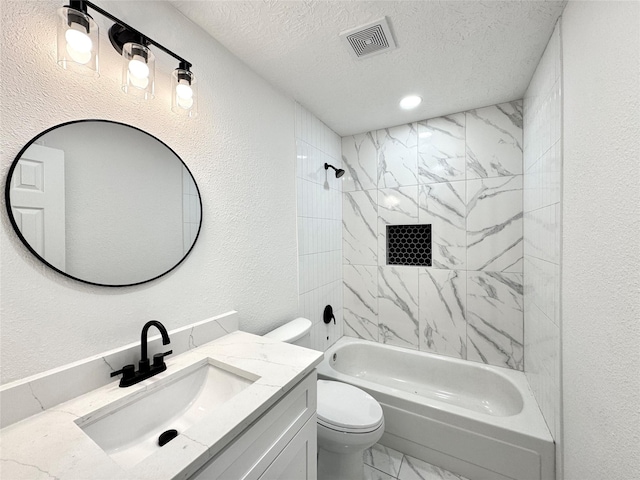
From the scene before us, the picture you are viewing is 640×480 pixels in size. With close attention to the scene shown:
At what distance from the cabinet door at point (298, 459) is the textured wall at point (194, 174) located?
0.65 m

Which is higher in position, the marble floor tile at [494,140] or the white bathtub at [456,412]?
the marble floor tile at [494,140]

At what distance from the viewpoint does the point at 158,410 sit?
93cm

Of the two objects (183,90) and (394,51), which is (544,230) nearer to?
(394,51)

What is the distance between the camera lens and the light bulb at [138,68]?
0.91m

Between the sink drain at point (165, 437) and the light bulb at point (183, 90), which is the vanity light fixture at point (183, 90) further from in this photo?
the sink drain at point (165, 437)

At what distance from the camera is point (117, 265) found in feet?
3.14

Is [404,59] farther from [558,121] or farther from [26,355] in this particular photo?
[26,355]

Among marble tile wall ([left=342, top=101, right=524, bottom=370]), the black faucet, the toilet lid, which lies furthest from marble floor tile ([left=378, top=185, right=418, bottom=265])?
the black faucet

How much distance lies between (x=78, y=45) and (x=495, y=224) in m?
2.54

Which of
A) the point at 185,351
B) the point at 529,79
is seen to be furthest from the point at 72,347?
the point at 529,79

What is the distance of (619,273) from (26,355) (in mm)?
1756

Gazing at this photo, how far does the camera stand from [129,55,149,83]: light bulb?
91 centimetres

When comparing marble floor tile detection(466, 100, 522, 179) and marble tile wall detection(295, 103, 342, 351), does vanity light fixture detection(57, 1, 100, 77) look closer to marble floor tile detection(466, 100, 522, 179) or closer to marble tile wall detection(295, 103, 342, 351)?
marble tile wall detection(295, 103, 342, 351)

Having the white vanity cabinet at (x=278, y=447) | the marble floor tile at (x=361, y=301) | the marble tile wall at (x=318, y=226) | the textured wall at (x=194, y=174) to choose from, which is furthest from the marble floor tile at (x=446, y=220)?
the white vanity cabinet at (x=278, y=447)
